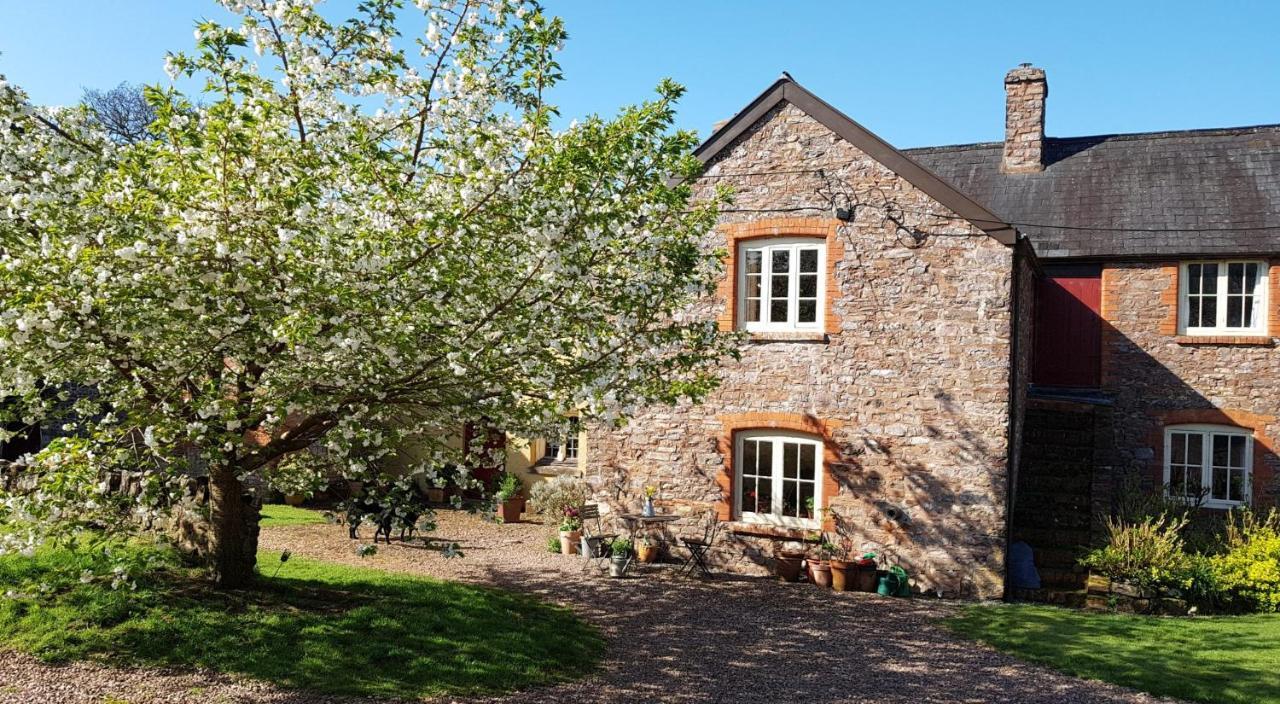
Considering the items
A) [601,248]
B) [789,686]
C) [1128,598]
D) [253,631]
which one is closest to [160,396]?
[253,631]

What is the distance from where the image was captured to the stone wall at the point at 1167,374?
603 inches

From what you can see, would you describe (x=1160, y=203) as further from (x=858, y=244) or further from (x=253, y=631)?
(x=253, y=631)

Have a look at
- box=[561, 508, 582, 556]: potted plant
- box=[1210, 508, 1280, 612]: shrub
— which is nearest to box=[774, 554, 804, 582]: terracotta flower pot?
box=[561, 508, 582, 556]: potted plant

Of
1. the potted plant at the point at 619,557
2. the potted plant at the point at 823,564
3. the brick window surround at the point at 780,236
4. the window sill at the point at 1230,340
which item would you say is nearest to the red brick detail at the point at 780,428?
the potted plant at the point at 823,564

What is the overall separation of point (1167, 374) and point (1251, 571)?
14.6 ft

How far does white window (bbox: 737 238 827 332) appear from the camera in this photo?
13922 millimetres

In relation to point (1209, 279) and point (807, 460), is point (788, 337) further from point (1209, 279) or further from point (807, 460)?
point (1209, 279)

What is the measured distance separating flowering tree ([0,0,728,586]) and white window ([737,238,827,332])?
4.95m

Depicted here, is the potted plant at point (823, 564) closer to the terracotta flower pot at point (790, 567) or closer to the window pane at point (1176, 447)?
the terracotta flower pot at point (790, 567)

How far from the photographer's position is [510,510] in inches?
753

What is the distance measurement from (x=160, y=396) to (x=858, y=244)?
9612mm

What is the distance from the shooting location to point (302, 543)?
15.1m

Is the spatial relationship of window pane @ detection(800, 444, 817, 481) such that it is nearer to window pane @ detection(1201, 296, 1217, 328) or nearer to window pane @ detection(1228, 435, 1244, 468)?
window pane @ detection(1228, 435, 1244, 468)

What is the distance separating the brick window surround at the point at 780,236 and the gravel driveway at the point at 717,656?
13.1 ft
